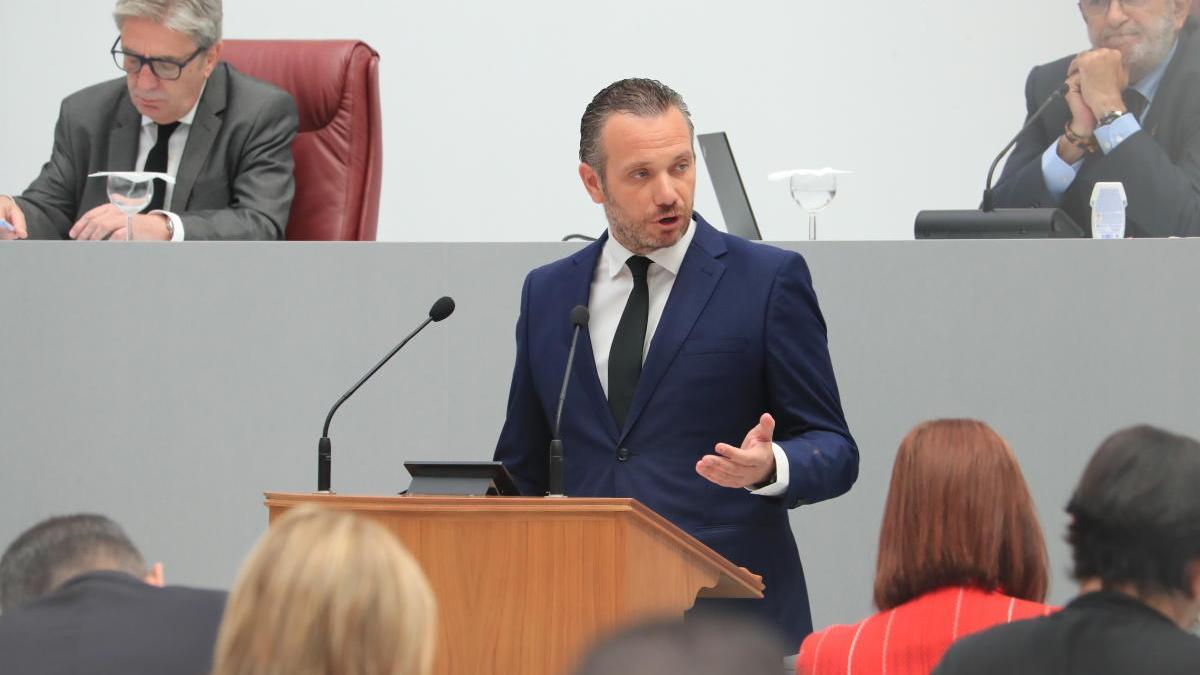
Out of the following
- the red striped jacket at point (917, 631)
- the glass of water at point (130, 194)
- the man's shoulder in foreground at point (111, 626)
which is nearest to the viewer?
the man's shoulder in foreground at point (111, 626)

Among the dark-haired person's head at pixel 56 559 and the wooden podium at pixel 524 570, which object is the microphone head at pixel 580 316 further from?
the dark-haired person's head at pixel 56 559

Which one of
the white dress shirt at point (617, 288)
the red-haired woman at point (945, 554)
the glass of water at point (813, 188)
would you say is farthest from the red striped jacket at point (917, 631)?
the glass of water at point (813, 188)

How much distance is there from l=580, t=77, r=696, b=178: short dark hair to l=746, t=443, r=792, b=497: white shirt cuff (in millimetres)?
660

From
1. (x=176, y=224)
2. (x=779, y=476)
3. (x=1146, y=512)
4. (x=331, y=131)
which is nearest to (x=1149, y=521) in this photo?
(x=1146, y=512)

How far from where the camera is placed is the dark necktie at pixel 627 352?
295cm

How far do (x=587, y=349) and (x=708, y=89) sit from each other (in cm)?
361

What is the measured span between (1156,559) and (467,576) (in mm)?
957

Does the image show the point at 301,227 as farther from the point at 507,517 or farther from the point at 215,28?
the point at 507,517

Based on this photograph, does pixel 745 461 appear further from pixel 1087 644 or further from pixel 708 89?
pixel 708 89

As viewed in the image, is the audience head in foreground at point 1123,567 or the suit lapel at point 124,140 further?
the suit lapel at point 124,140

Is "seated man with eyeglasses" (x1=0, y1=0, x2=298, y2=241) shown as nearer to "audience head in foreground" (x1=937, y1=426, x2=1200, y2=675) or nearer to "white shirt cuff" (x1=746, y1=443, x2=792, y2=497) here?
"white shirt cuff" (x1=746, y1=443, x2=792, y2=497)

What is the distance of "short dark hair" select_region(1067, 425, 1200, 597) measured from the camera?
1694mm

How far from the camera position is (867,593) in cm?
359

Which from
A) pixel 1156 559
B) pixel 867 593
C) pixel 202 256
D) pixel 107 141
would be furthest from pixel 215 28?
pixel 1156 559
